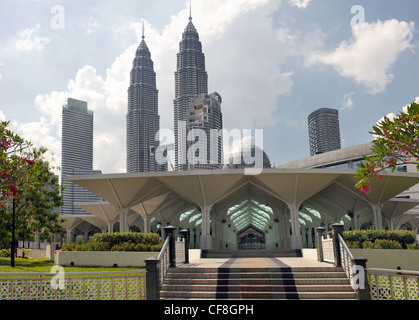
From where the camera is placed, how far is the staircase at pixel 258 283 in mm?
10250

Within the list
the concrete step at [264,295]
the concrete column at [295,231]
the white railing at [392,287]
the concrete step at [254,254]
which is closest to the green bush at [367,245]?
the white railing at [392,287]

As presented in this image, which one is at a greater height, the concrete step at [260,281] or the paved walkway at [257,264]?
the paved walkway at [257,264]

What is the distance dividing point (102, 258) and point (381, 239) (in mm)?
14560

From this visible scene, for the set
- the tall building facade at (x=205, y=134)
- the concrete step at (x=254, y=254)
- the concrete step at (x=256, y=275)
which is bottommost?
the concrete step at (x=254, y=254)

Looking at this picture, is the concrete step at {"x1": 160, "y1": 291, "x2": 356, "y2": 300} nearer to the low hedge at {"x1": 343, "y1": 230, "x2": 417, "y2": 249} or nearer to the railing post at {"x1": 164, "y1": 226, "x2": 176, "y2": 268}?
the railing post at {"x1": 164, "y1": 226, "x2": 176, "y2": 268}

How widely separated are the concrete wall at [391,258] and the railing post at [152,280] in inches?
468

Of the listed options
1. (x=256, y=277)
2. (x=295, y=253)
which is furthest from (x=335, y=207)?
(x=256, y=277)

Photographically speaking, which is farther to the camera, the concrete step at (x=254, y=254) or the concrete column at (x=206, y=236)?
the concrete column at (x=206, y=236)

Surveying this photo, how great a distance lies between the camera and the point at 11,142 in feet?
38.9

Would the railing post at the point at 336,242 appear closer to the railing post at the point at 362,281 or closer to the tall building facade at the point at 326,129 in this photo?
the railing post at the point at 362,281

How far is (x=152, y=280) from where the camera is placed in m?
9.75

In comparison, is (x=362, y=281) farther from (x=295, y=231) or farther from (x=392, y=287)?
(x=295, y=231)

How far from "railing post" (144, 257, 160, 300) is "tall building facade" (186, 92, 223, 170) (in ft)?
309

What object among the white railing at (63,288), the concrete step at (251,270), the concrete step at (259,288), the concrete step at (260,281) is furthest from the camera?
the concrete step at (251,270)
